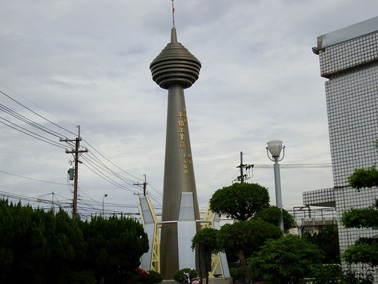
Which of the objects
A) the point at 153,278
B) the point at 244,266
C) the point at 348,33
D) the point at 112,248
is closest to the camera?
the point at 348,33

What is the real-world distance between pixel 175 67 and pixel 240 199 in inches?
594

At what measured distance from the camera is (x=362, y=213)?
11359mm

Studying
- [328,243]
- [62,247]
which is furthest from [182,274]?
[62,247]

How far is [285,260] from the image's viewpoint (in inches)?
551

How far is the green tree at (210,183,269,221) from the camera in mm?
18172

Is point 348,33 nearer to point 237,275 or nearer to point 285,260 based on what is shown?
point 285,260

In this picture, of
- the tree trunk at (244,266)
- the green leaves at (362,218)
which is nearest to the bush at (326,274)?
the green leaves at (362,218)

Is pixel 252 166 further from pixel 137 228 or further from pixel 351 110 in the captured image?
pixel 351 110

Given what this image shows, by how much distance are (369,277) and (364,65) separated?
5973 mm

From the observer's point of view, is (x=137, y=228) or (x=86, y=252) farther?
(x=137, y=228)

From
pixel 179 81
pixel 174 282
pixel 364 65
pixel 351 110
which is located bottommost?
pixel 174 282

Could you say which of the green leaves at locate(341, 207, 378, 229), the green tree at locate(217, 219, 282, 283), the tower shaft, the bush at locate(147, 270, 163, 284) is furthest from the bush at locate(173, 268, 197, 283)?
the green leaves at locate(341, 207, 378, 229)

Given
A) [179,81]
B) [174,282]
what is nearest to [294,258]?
[174,282]

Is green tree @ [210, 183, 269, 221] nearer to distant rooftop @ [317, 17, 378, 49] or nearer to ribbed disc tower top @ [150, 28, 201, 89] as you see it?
distant rooftop @ [317, 17, 378, 49]
